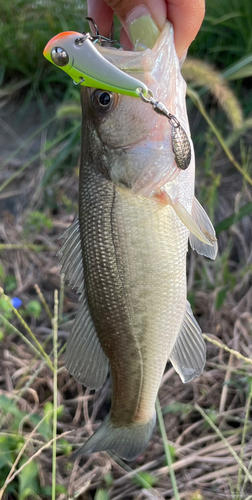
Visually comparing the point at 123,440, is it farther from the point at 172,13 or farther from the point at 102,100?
the point at 172,13

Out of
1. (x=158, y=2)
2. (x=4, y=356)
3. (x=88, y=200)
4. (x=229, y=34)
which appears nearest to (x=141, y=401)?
(x=88, y=200)

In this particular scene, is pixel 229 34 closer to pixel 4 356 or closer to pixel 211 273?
pixel 211 273

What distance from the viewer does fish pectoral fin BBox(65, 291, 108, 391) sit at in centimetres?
114

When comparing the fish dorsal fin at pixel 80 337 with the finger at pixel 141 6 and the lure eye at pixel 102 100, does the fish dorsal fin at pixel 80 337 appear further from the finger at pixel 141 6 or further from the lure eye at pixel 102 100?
the finger at pixel 141 6

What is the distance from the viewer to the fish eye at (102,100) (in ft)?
3.06

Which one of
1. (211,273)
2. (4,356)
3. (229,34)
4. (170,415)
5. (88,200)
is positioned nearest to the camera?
(88,200)

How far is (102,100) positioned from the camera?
0.94 meters

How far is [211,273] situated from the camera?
196 cm

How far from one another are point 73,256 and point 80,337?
10.4 inches

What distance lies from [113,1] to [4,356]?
1620 mm

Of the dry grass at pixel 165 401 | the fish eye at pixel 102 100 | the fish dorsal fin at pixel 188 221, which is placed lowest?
the dry grass at pixel 165 401

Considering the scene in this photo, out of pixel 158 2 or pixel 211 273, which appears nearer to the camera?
pixel 158 2

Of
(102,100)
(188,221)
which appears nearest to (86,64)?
(102,100)

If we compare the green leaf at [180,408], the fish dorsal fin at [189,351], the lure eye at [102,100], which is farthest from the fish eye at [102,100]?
the green leaf at [180,408]
